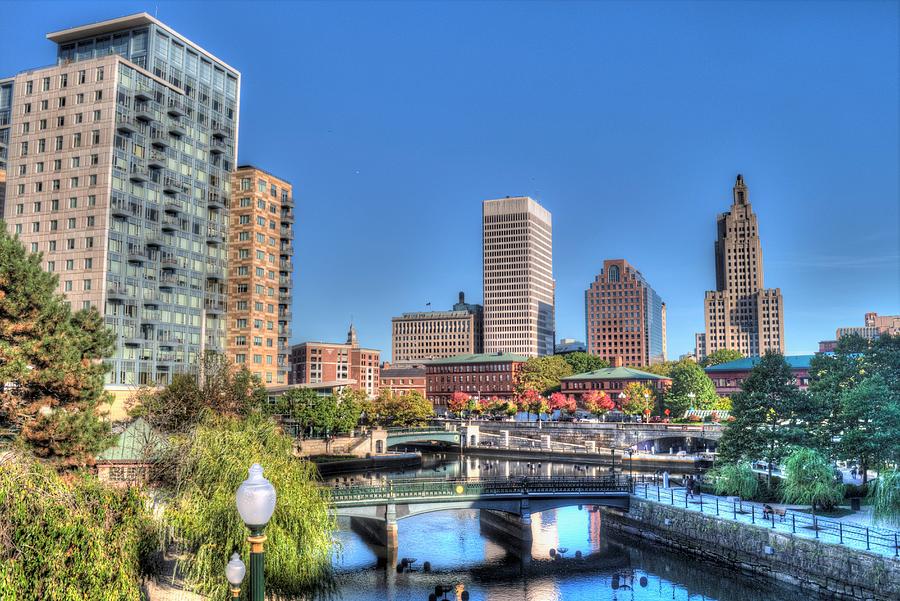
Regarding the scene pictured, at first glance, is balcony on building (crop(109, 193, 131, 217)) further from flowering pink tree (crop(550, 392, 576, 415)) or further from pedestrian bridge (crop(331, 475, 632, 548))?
flowering pink tree (crop(550, 392, 576, 415))

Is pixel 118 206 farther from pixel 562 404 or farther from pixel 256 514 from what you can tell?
pixel 562 404

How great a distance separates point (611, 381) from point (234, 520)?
154279mm

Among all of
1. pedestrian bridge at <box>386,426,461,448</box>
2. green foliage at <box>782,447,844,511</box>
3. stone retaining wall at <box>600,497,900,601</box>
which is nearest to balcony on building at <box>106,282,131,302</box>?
pedestrian bridge at <box>386,426,461,448</box>

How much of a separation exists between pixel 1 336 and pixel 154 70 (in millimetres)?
80321

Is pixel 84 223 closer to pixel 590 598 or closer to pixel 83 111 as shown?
pixel 83 111

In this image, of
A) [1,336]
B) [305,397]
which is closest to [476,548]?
[1,336]

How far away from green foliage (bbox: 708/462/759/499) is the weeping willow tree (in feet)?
123

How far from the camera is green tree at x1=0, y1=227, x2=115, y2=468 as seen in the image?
35.7 metres

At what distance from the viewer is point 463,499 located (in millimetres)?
56094

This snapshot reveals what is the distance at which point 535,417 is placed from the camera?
584ft

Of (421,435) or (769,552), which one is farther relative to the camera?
(421,435)

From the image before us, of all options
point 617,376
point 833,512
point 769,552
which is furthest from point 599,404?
point 769,552

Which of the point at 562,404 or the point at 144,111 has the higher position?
the point at 144,111

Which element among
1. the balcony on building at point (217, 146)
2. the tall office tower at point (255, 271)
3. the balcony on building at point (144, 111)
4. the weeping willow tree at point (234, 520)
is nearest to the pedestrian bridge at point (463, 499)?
the weeping willow tree at point (234, 520)
